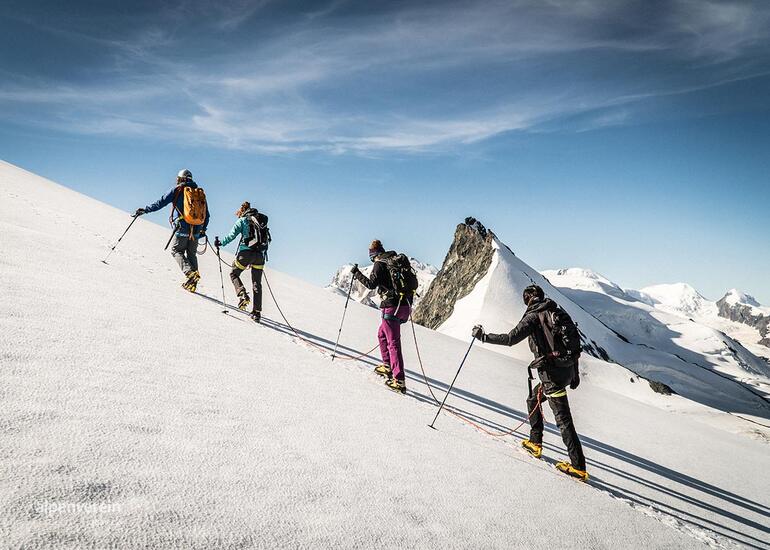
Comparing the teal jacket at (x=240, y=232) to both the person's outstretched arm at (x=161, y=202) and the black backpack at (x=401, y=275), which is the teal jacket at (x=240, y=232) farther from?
the black backpack at (x=401, y=275)

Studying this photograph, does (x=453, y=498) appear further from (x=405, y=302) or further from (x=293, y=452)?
(x=405, y=302)

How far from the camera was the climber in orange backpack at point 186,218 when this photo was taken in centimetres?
1025

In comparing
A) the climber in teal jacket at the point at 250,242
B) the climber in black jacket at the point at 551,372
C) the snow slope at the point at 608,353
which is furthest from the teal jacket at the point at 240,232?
the snow slope at the point at 608,353

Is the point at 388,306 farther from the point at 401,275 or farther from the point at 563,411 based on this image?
the point at 563,411

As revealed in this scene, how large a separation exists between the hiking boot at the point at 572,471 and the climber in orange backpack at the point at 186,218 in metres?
8.95

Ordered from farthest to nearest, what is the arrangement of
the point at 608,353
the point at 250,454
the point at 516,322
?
the point at 608,353 → the point at 516,322 → the point at 250,454

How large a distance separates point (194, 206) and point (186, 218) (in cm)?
38

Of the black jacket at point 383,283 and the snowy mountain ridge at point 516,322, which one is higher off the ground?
the snowy mountain ridge at point 516,322

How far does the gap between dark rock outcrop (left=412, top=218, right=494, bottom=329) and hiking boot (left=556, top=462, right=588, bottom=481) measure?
113ft

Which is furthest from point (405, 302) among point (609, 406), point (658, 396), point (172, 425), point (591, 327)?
point (591, 327)

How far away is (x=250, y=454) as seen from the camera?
3.37 metres

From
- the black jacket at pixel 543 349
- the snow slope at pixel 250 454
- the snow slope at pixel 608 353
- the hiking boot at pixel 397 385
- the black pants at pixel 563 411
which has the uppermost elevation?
the snow slope at pixel 608 353

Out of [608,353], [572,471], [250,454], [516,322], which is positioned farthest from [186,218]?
[608,353]

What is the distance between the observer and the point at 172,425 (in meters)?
3.43
